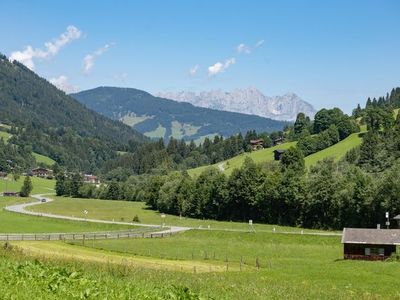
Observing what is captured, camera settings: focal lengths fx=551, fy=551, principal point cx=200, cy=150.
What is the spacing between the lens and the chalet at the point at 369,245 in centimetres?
6306

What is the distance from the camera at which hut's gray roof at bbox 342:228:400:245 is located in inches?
2463

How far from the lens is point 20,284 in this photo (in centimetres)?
Answer: 1510

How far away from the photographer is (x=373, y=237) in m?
63.8

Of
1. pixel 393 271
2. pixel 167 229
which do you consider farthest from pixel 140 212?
pixel 393 271

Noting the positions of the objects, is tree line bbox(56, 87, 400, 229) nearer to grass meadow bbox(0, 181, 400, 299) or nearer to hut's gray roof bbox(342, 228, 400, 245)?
grass meadow bbox(0, 181, 400, 299)

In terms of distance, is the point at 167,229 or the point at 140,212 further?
the point at 140,212

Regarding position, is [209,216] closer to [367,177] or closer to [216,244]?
[367,177]

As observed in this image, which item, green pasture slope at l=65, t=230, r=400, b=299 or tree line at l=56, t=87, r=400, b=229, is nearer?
green pasture slope at l=65, t=230, r=400, b=299

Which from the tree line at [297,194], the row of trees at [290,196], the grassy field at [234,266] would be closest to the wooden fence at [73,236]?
the grassy field at [234,266]

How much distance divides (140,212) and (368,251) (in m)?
84.6

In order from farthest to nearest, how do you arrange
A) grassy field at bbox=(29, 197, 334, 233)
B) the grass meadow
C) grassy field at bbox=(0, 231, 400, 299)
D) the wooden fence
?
grassy field at bbox=(29, 197, 334, 233) → the wooden fence → grassy field at bbox=(0, 231, 400, 299) → the grass meadow

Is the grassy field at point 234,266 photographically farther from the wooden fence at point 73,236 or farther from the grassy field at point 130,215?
the grassy field at point 130,215

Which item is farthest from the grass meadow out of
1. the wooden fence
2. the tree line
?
the tree line

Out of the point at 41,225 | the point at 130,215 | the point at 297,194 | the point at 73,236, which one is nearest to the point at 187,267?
the point at 73,236
